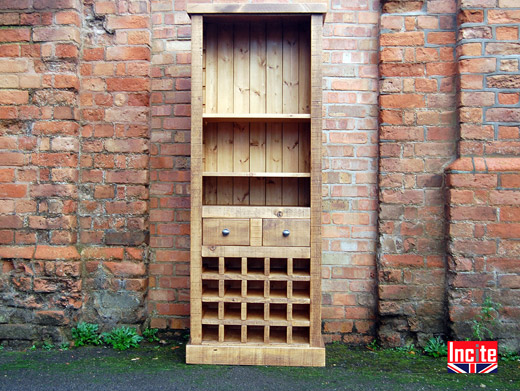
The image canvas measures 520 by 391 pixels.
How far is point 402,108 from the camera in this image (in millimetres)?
2621

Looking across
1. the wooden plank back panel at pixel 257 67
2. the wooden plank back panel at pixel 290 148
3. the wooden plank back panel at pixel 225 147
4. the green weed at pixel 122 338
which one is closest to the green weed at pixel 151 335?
the green weed at pixel 122 338

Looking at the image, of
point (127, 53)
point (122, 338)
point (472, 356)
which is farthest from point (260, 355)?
point (127, 53)

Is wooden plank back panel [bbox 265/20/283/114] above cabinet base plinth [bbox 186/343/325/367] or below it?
above

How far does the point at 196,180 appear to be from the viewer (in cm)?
235

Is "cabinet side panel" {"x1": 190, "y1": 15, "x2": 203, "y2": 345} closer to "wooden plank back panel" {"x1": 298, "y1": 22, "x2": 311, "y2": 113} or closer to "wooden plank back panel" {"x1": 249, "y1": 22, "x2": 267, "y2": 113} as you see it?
"wooden plank back panel" {"x1": 249, "y1": 22, "x2": 267, "y2": 113}

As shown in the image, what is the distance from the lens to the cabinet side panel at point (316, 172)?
231 cm

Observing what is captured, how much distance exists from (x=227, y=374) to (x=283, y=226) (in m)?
0.94

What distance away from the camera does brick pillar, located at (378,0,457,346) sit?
103 inches

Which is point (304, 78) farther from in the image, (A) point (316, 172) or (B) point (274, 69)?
(A) point (316, 172)

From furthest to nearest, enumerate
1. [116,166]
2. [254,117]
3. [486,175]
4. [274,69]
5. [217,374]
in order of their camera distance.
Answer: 1. [116,166]
2. [274,69]
3. [486,175]
4. [254,117]
5. [217,374]

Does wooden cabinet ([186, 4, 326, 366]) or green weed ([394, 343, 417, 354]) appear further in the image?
green weed ([394, 343, 417, 354])

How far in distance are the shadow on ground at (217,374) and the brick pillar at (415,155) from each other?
13.0 inches

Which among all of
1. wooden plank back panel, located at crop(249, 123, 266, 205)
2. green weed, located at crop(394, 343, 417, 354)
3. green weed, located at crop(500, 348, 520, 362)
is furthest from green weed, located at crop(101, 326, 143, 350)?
green weed, located at crop(500, 348, 520, 362)

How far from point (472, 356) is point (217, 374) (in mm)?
1644
